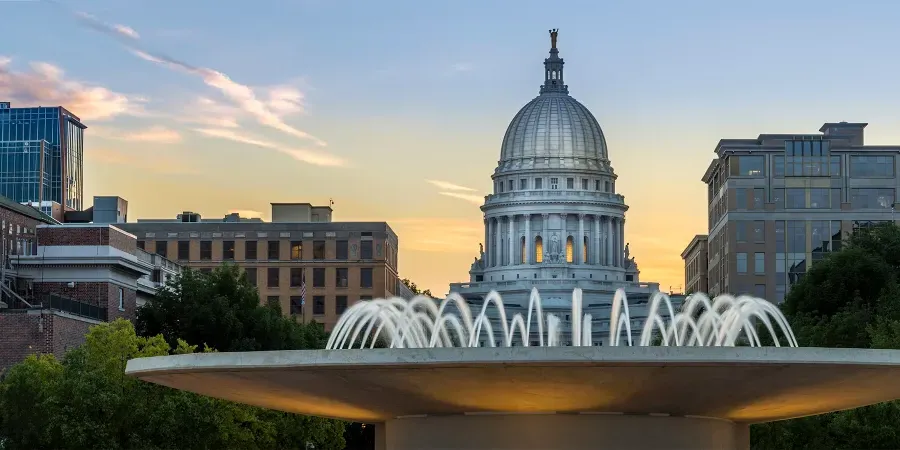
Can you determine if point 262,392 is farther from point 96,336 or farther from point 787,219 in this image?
point 787,219

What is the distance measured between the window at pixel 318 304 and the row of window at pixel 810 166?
33.0m

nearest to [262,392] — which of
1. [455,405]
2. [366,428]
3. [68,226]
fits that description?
[455,405]

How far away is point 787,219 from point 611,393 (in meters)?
102

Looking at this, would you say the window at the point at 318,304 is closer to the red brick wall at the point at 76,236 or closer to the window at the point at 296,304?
the window at the point at 296,304

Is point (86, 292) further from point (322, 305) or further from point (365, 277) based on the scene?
point (365, 277)

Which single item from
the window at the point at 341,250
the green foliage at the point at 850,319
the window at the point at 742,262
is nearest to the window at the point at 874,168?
the window at the point at 742,262

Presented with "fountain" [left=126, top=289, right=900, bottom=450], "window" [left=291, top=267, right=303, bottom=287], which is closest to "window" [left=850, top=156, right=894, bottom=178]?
"window" [left=291, top=267, right=303, bottom=287]

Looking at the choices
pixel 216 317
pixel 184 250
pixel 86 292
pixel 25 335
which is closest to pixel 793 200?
pixel 184 250

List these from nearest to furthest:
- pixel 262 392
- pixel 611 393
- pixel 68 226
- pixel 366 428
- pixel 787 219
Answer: pixel 611 393
pixel 262 392
pixel 68 226
pixel 366 428
pixel 787 219

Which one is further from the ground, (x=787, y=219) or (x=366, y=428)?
(x=787, y=219)

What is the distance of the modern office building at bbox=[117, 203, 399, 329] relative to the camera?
137750mm

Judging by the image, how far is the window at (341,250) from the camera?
455 ft

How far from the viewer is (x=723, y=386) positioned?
30.8 m

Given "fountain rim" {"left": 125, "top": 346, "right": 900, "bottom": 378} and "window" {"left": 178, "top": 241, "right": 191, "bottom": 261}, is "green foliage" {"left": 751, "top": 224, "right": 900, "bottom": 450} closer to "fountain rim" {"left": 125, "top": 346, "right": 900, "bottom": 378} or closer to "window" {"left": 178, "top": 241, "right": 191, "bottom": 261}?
"fountain rim" {"left": 125, "top": 346, "right": 900, "bottom": 378}
